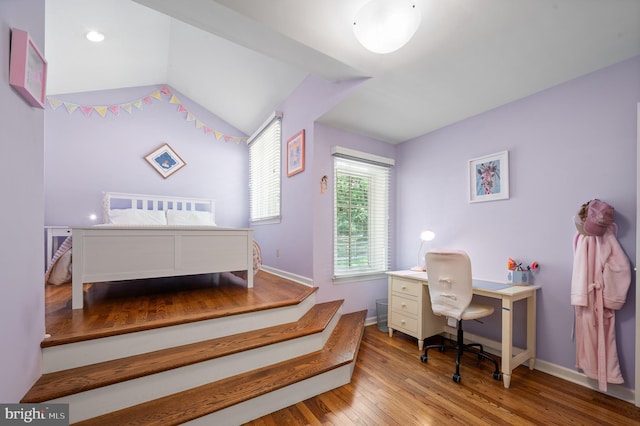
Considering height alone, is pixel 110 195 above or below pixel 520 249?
above

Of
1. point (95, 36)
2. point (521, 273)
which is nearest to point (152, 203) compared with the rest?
point (95, 36)

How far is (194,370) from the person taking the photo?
5.30 feet

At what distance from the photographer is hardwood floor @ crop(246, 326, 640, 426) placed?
1.57 m

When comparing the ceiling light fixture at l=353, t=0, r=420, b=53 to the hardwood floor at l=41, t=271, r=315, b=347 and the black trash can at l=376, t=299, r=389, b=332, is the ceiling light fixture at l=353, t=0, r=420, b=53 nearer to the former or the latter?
the hardwood floor at l=41, t=271, r=315, b=347

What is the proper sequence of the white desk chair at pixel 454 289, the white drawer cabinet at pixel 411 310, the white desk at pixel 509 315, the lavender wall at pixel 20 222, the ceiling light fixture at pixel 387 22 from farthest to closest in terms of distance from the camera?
the white drawer cabinet at pixel 411 310
the white desk chair at pixel 454 289
the white desk at pixel 509 315
the ceiling light fixture at pixel 387 22
the lavender wall at pixel 20 222

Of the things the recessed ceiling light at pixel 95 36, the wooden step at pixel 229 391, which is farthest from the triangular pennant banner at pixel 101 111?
the wooden step at pixel 229 391

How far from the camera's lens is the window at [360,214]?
309 cm

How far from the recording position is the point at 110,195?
12.2 ft

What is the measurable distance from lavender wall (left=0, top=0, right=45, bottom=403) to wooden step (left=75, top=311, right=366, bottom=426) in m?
0.45

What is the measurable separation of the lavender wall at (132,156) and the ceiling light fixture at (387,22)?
3.82m

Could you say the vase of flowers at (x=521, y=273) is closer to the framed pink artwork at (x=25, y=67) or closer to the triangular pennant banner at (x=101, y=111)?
the framed pink artwork at (x=25, y=67)

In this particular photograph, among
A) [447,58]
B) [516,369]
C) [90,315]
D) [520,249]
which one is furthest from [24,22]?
[516,369]

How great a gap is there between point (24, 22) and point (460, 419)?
10.2 ft

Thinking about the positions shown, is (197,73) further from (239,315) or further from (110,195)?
(239,315)
